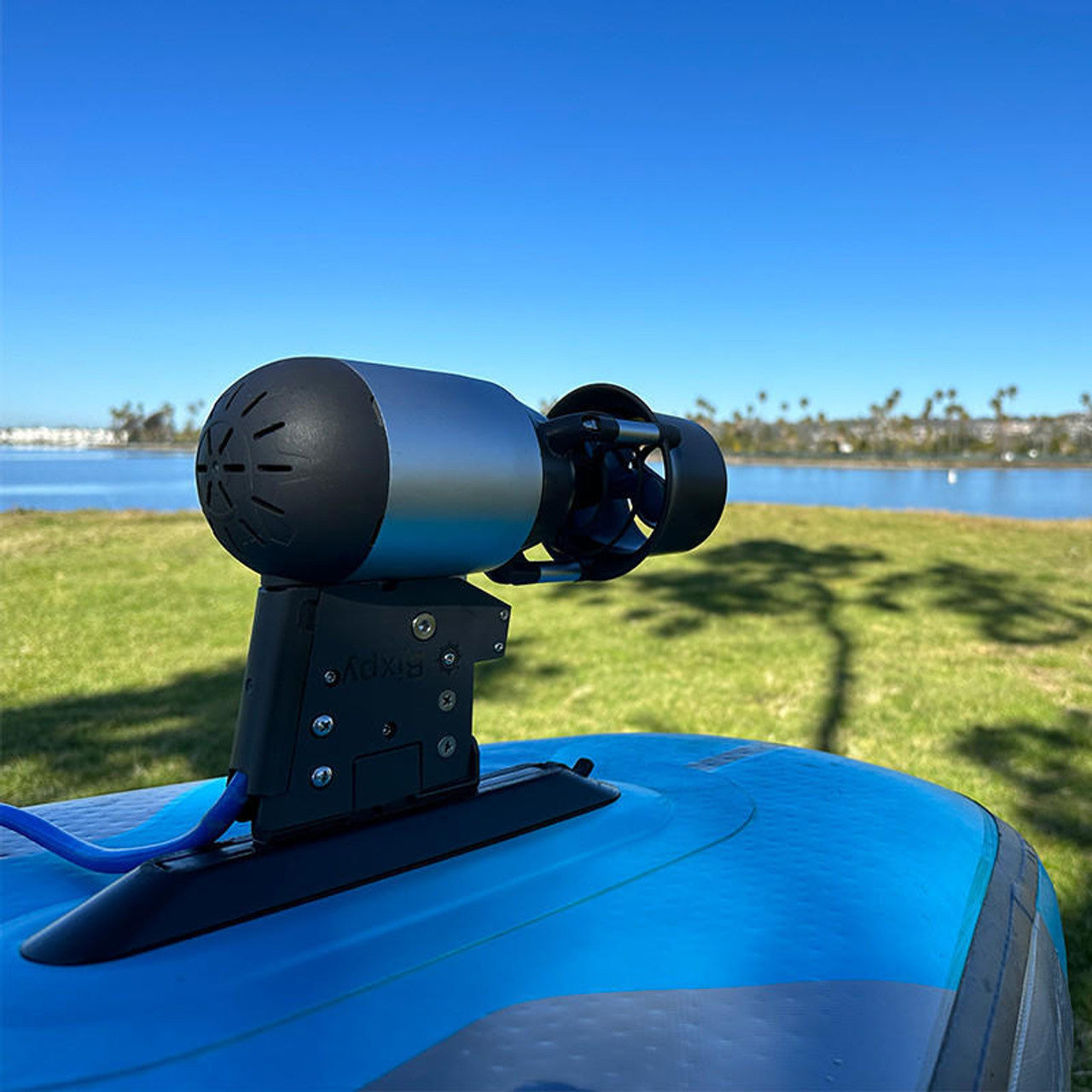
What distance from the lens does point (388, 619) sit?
99 cm

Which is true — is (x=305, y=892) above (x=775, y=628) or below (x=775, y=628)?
above

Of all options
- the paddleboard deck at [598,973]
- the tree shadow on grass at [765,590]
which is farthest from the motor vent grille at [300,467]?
the tree shadow on grass at [765,590]

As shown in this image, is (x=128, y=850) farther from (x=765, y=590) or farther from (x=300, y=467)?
(x=765, y=590)

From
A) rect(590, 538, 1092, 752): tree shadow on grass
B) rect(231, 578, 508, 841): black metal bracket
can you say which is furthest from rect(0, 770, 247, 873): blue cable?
rect(590, 538, 1092, 752): tree shadow on grass

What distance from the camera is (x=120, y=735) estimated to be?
424 cm

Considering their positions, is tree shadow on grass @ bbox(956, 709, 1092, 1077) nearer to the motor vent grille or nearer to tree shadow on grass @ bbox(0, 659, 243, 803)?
the motor vent grille

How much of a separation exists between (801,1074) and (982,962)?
1.11 feet

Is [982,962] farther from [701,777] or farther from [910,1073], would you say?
[701,777]

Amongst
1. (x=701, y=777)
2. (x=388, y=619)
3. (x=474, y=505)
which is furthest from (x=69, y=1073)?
(x=701, y=777)

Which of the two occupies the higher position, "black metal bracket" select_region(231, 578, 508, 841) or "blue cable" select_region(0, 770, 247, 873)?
"black metal bracket" select_region(231, 578, 508, 841)

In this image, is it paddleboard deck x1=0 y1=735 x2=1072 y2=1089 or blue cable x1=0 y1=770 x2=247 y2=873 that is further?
blue cable x1=0 y1=770 x2=247 y2=873

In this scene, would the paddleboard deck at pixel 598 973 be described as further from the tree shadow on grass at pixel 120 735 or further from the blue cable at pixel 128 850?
the tree shadow on grass at pixel 120 735

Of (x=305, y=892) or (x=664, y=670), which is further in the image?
(x=664, y=670)

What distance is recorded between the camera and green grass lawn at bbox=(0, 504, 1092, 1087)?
Answer: 3.79 meters
